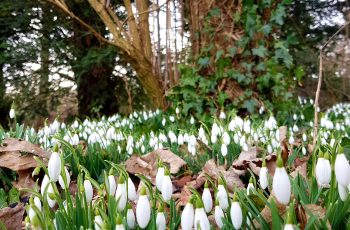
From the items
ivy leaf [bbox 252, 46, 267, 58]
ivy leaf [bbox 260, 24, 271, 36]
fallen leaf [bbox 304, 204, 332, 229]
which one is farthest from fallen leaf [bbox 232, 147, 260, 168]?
ivy leaf [bbox 260, 24, 271, 36]

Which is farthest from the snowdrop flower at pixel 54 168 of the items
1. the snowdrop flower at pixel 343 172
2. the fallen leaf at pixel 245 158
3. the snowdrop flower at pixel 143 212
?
the fallen leaf at pixel 245 158

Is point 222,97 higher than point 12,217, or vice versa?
point 222,97

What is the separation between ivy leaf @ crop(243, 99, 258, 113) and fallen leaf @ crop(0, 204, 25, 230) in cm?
380

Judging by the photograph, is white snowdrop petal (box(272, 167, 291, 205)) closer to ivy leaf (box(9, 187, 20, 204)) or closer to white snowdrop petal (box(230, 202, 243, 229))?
white snowdrop petal (box(230, 202, 243, 229))

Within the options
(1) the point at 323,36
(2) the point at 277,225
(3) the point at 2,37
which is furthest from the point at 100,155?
(1) the point at 323,36

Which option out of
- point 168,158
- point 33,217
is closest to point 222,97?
point 168,158

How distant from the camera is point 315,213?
1122 mm

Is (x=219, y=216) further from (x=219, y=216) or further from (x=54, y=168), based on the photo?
(x=54, y=168)

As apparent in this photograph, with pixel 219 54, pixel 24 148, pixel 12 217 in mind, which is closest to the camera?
pixel 12 217

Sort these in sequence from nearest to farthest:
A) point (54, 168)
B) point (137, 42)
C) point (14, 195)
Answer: point (54, 168), point (14, 195), point (137, 42)

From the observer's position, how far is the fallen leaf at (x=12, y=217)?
151cm

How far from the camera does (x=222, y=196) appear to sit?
1255mm

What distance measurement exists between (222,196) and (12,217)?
2.35ft

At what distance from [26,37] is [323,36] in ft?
19.1
